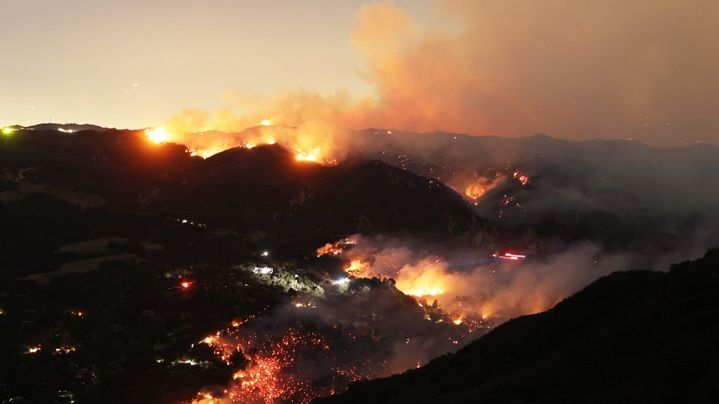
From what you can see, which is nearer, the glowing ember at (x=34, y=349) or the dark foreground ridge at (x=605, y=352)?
the dark foreground ridge at (x=605, y=352)

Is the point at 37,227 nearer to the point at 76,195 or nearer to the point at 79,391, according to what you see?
the point at 76,195

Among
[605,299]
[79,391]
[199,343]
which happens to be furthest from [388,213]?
[605,299]

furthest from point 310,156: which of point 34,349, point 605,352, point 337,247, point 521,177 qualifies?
point 605,352

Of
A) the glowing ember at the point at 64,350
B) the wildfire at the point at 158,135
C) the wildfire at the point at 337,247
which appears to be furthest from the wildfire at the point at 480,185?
the glowing ember at the point at 64,350


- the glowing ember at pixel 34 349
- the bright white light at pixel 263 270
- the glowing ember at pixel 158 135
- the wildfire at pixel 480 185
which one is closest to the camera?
Result: the glowing ember at pixel 34 349

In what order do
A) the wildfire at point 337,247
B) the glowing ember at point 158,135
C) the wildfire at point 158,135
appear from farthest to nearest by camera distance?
the glowing ember at point 158,135
the wildfire at point 158,135
the wildfire at point 337,247

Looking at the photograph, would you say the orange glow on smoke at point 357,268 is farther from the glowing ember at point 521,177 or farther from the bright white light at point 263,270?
the glowing ember at point 521,177

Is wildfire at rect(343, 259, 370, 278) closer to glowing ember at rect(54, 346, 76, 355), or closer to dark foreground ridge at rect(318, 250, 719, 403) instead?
glowing ember at rect(54, 346, 76, 355)
